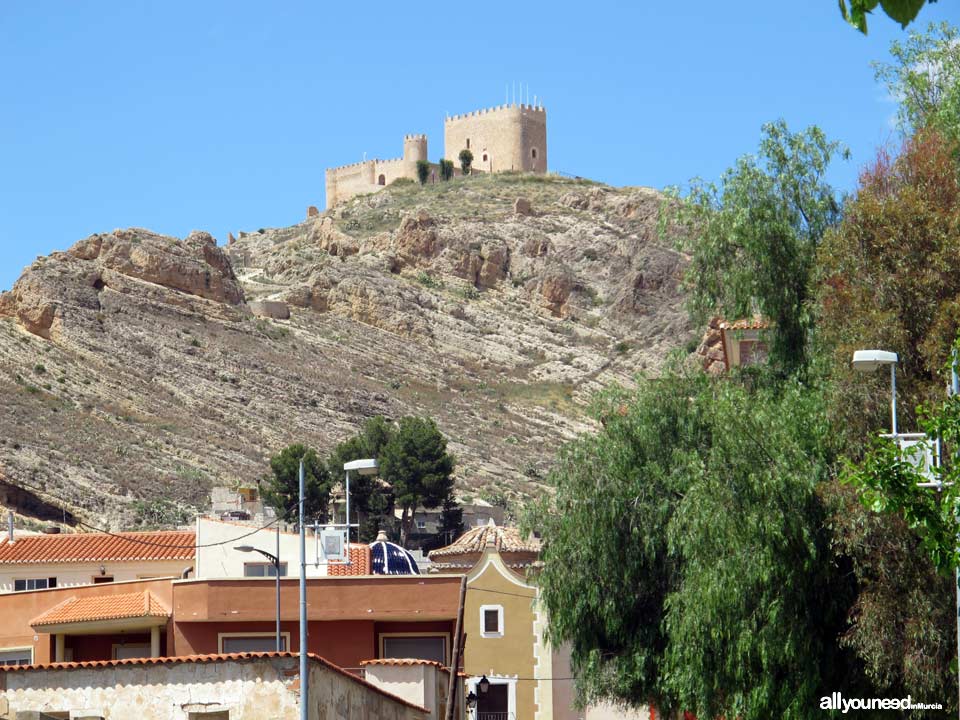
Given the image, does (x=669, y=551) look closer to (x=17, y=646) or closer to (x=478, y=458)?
(x=17, y=646)

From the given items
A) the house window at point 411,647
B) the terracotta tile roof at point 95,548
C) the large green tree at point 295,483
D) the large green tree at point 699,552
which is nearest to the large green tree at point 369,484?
the large green tree at point 295,483

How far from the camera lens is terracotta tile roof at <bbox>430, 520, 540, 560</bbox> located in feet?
174

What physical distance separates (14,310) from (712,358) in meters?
82.1

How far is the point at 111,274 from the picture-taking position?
12119 centimetres

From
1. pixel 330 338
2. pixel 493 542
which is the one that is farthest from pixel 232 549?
pixel 330 338

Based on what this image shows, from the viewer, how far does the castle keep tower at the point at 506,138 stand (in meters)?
177

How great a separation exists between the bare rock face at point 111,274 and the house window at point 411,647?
78.7m

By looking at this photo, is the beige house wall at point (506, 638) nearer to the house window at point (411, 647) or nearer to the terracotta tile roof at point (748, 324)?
the house window at point (411, 647)

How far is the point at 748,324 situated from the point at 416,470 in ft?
202

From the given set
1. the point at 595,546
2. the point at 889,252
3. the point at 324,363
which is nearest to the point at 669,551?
the point at 595,546

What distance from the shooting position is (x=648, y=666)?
2920 centimetres

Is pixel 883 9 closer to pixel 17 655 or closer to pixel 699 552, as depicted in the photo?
pixel 699 552

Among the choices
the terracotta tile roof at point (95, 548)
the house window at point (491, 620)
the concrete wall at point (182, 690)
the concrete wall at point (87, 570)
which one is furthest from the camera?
the terracotta tile roof at point (95, 548)

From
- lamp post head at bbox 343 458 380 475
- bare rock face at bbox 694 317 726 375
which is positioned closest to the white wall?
bare rock face at bbox 694 317 726 375
